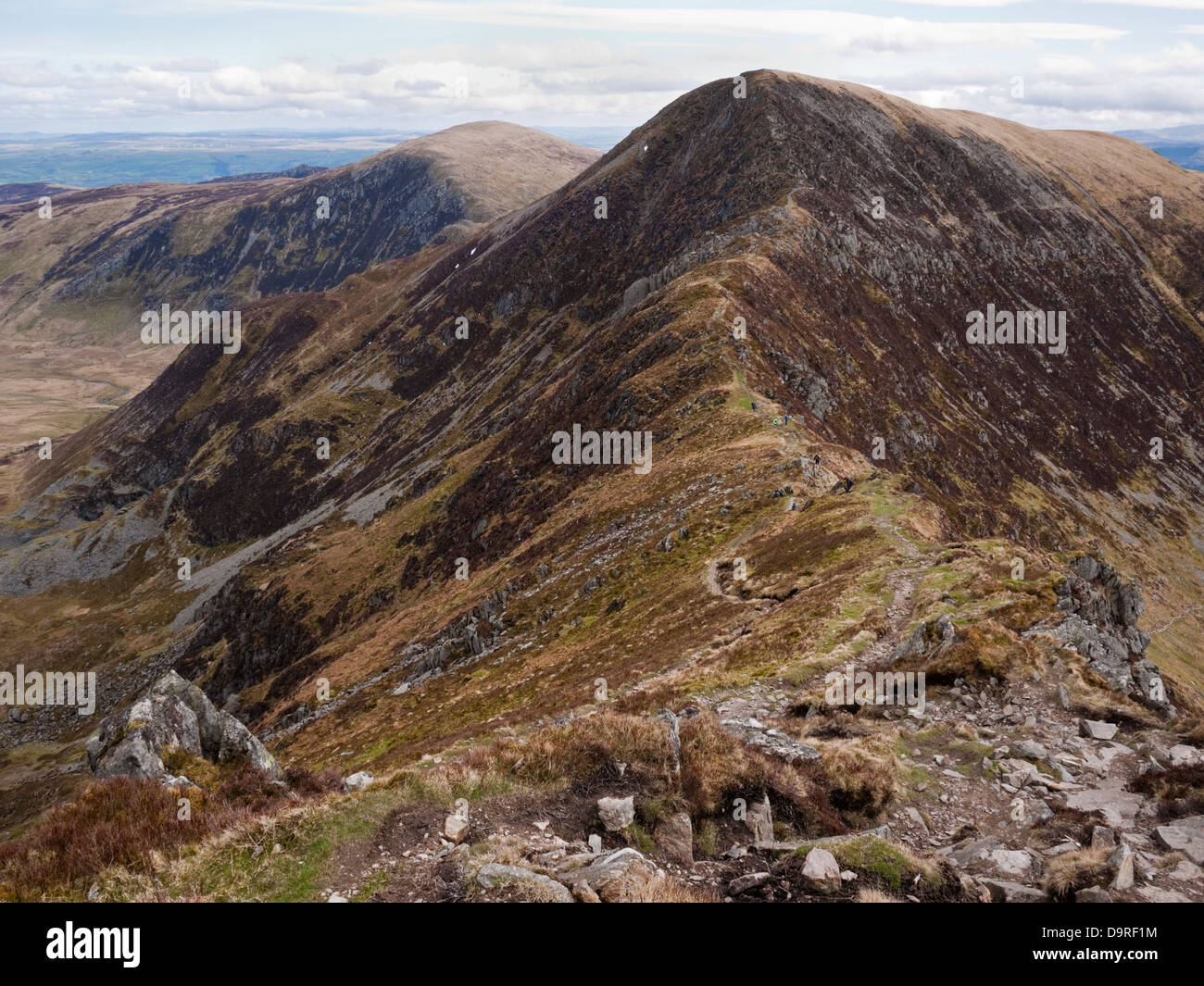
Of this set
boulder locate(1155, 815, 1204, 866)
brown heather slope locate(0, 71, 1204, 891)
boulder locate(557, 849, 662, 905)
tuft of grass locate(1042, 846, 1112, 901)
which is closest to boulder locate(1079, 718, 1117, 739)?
brown heather slope locate(0, 71, 1204, 891)

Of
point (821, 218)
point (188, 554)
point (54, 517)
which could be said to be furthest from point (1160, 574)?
point (54, 517)

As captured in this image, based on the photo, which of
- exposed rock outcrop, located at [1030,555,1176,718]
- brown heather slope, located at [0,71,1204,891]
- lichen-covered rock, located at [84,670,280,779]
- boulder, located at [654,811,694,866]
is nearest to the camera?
boulder, located at [654,811,694,866]

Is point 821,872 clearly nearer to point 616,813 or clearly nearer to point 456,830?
point 616,813

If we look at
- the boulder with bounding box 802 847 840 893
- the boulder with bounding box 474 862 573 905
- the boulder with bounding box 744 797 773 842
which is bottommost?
the boulder with bounding box 744 797 773 842

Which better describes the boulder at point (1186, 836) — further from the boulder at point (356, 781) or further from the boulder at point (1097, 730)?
the boulder at point (356, 781)

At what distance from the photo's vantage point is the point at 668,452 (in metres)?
55.9

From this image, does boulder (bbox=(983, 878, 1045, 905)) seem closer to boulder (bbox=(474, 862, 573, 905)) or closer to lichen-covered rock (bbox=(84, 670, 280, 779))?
boulder (bbox=(474, 862, 573, 905))

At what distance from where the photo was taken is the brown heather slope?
3556 cm

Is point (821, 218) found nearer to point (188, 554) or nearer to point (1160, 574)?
point (1160, 574)

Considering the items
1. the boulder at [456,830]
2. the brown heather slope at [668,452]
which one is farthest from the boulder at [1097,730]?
the boulder at [456,830]

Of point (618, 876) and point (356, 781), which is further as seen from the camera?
point (356, 781)

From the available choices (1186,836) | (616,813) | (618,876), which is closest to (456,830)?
(616,813)

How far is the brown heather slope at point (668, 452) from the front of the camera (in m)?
35.6
